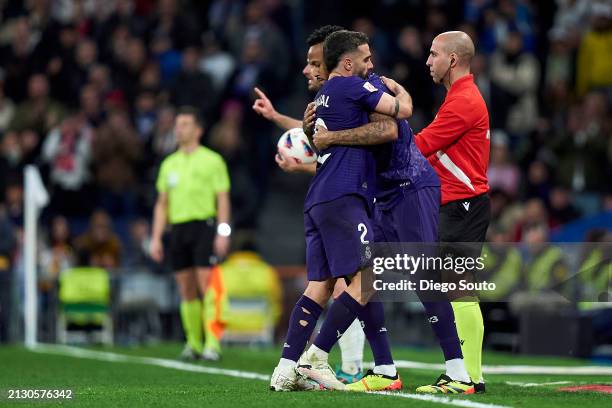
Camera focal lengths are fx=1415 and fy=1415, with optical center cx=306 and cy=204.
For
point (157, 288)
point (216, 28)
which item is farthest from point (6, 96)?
point (157, 288)

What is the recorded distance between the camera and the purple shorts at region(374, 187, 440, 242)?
359 inches

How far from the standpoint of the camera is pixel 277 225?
21.6 m

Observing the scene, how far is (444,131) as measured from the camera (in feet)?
30.4

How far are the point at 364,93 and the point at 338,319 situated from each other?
1.42 metres

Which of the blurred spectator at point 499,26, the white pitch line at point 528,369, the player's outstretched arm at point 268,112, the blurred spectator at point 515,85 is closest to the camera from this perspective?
the player's outstretched arm at point 268,112

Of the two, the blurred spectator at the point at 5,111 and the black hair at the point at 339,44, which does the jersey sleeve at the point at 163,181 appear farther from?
the blurred spectator at the point at 5,111

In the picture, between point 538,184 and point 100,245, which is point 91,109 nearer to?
point 100,245

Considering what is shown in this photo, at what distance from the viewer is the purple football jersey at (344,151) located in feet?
29.0

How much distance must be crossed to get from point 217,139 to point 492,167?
→ 392 centimetres

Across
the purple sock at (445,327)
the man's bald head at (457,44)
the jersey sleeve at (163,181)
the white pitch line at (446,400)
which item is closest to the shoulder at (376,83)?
the man's bald head at (457,44)

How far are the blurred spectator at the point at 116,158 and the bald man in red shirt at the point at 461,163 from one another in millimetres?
11488

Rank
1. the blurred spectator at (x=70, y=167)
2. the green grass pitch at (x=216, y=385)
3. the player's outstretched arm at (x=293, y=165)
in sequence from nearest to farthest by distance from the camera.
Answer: the green grass pitch at (x=216, y=385), the player's outstretched arm at (x=293, y=165), the blurred spectator at (x=70, y=167)

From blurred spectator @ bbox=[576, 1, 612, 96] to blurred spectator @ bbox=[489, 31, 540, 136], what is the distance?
75 centimetres

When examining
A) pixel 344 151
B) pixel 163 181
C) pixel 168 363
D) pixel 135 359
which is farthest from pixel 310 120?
pixel 135 359
